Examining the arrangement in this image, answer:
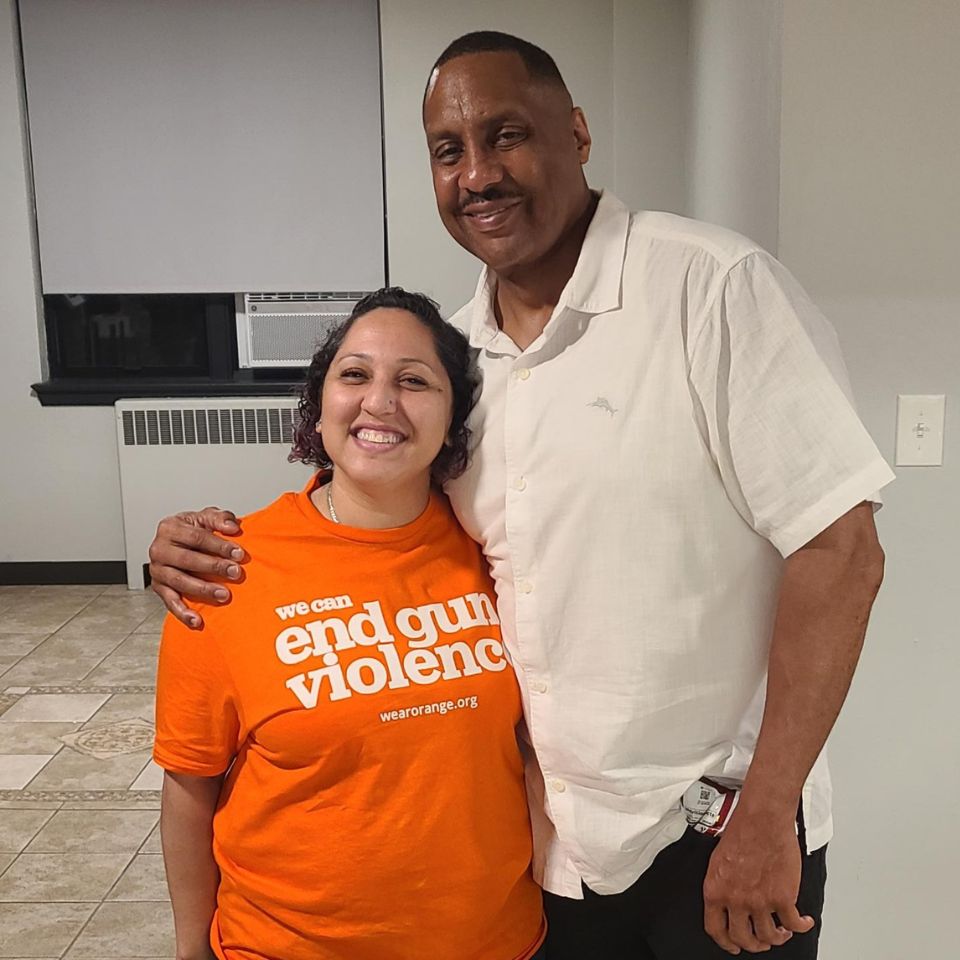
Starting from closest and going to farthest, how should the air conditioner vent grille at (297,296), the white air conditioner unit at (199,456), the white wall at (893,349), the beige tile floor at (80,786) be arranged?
the white wall at (893,349) < the beige tile floor at (80,786) < the white air conditioner unit at (199,456) < the air conditioner vent grille at (297,296)

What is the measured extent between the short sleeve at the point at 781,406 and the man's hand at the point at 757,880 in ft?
1.06

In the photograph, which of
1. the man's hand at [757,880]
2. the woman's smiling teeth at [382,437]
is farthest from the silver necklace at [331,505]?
the man's hand at [757,880]

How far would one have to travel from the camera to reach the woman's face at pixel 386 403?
1369 millimetres

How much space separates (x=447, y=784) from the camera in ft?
→ 4.26

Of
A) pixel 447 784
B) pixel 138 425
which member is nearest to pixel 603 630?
pixel 447 784

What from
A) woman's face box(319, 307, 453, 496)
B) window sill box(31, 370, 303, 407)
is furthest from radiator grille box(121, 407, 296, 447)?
woman's face box(319, 307, 453, 496)

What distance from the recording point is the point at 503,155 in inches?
50.8

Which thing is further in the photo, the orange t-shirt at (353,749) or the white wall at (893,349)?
the white wall at (893,349)

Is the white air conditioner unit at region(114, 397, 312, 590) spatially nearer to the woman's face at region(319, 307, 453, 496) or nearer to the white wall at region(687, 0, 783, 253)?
the white wall at region(687, 0, 783, 253)

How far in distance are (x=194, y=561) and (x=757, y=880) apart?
2.51 feet

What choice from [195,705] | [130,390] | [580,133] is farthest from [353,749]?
[130,390]

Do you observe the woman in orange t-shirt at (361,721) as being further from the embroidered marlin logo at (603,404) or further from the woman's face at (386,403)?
the embroidered marlin logo at (603,404)

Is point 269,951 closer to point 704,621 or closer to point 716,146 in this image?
point 704,621

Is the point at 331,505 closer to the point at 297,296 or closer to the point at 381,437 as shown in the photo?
the point at 381,437
